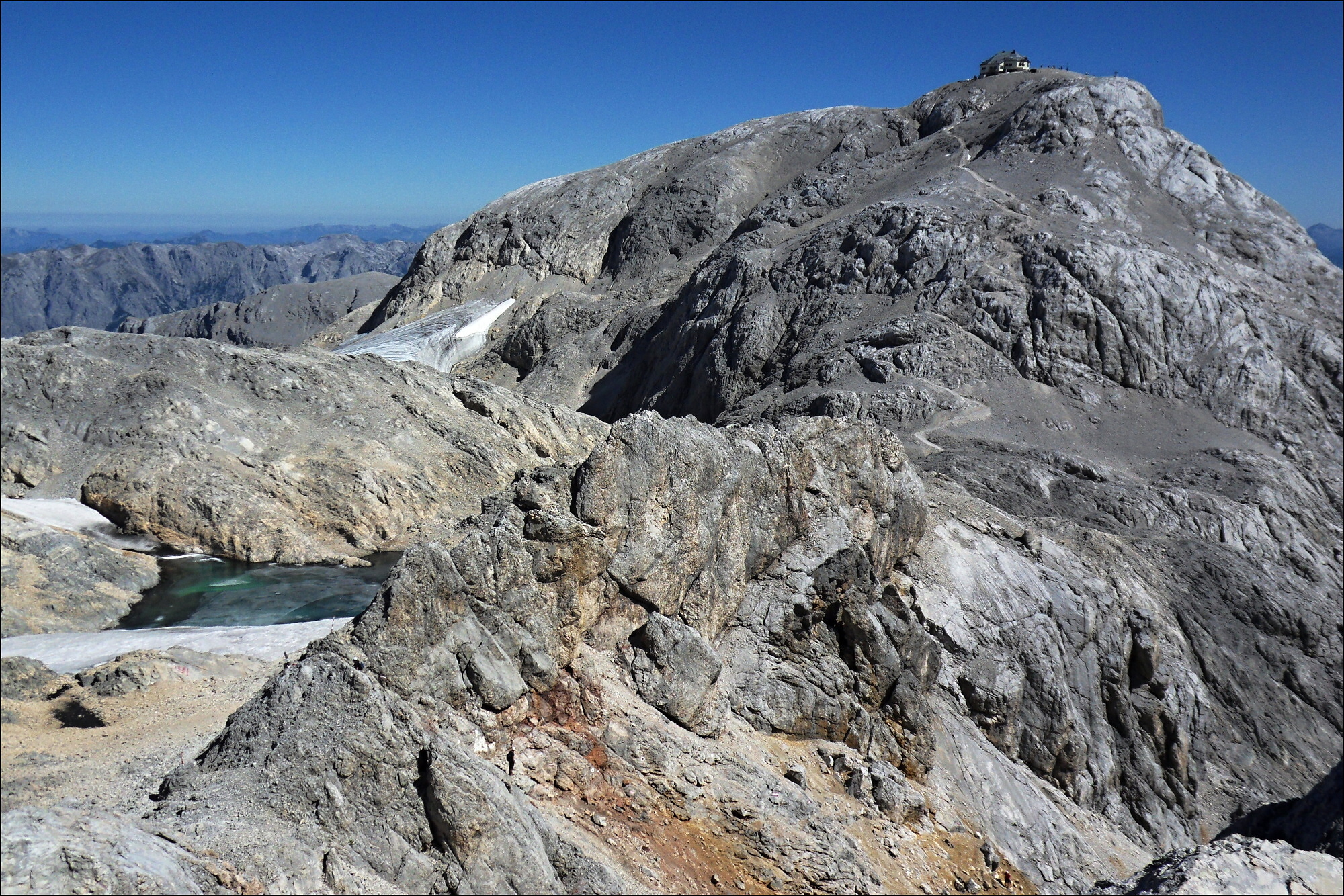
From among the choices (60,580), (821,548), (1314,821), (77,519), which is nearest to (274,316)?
(77,519)

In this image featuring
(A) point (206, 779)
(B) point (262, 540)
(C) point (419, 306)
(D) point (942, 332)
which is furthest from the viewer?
(C) point (419, 306)

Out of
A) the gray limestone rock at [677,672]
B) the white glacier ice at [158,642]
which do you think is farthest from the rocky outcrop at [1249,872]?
the white glacier ice at [158,642]

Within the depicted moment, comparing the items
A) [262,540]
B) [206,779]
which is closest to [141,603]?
[262,540]

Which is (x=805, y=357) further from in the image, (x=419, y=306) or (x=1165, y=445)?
(x=419, y=306)

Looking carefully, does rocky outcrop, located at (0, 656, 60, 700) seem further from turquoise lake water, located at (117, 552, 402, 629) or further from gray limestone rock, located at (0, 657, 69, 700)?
turquoise lake water, located at (117, 552, 402, 629)

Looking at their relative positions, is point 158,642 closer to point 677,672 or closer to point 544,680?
point 544,680

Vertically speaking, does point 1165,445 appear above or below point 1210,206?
below
